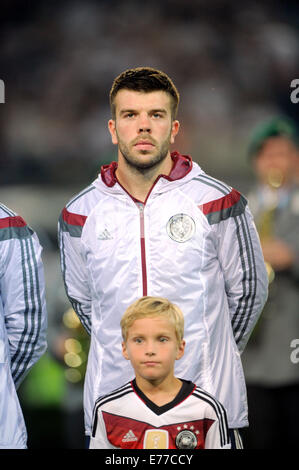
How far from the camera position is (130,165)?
8.84 feet

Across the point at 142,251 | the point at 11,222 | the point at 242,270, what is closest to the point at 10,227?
the point at 11,222

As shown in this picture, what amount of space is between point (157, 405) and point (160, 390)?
1.7 inches

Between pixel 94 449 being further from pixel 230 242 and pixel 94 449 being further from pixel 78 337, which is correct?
pixel 78 337

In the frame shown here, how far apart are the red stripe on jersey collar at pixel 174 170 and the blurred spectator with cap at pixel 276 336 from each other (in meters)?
0.74

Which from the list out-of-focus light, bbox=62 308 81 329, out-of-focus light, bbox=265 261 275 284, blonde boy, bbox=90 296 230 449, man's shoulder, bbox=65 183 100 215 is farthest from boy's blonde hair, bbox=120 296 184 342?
out-of-focus light, bbox=62 308 81 329

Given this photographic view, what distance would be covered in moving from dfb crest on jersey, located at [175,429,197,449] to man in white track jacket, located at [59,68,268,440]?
0.26 metres

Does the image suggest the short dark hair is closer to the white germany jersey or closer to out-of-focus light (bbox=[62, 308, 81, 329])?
the white germany jersey

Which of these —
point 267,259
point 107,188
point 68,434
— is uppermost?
point 107,188

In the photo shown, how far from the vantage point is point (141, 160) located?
266cm

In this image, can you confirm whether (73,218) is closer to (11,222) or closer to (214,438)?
(11,222)

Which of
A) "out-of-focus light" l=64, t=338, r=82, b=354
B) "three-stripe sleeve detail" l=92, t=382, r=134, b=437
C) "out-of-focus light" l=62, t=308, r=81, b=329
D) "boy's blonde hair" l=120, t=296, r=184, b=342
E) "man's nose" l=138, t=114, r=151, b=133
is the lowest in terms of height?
"out-of-focus light" l=64, t=338, r=82, b=354

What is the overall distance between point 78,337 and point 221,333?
1100 mm

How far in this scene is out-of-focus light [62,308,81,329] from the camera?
359 centimetres
